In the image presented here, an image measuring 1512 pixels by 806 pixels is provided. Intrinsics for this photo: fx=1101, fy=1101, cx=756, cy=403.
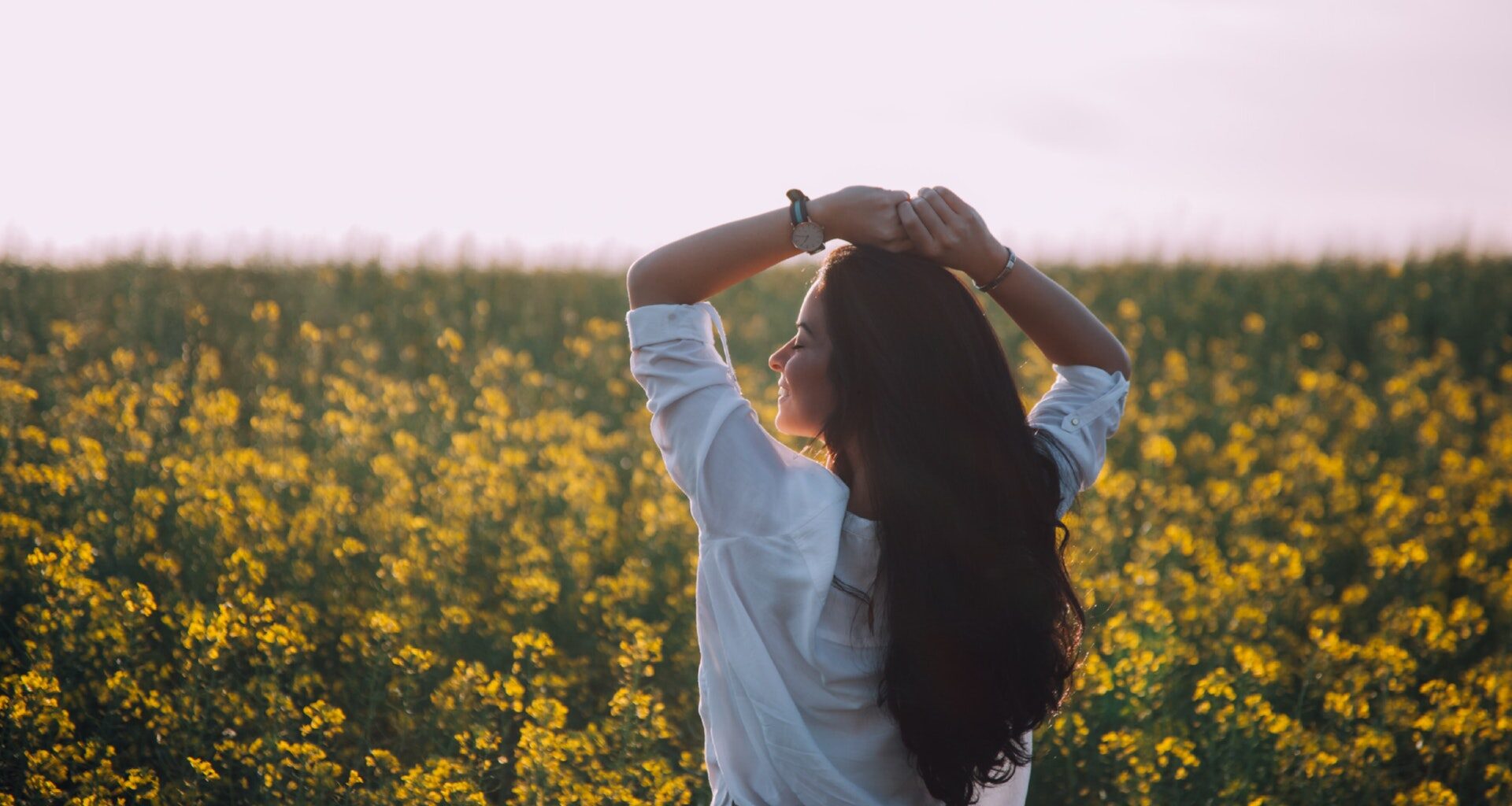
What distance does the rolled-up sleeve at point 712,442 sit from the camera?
1653 millimetres

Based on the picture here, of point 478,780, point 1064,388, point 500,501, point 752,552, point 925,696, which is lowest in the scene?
point 478,780

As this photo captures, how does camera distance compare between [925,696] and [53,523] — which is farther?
Answer: [53,523]

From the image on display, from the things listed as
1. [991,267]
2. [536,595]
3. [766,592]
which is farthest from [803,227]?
[536,595]

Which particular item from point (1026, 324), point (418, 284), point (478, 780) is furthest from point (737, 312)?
point (1026, 324)

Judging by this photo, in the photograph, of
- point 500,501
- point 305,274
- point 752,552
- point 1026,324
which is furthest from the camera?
point 305,274

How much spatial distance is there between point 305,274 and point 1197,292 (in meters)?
8.54

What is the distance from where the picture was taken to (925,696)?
1716mm

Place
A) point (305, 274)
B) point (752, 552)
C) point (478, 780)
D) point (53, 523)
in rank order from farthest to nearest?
1. point (305, 274)
2. point (53, 523)
3. point (478, 780)
4. point (752, 552)

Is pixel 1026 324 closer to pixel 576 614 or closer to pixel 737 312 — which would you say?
pixel 576 614

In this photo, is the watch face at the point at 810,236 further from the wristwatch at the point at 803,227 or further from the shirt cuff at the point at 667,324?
the shirt cuff at the point at 667,324

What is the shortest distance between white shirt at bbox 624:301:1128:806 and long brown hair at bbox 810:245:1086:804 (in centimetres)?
6

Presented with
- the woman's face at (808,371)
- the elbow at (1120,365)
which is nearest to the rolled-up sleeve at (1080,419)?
the elbow at (1120,365)

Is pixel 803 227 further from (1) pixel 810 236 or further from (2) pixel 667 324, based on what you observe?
(2) pixel 667 324

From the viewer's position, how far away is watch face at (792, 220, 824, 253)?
176 centimetres
